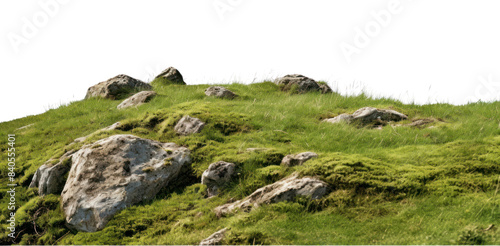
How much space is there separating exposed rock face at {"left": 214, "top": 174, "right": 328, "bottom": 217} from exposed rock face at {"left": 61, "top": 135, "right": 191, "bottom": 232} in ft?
7.60

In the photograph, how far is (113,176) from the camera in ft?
30.5

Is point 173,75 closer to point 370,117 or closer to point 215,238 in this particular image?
point 370,117

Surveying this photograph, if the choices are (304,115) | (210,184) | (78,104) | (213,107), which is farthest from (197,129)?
(78,104)

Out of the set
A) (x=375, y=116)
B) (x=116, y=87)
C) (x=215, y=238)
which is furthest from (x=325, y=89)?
(x=215, y=238)

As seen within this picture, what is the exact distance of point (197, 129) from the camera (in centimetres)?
1157

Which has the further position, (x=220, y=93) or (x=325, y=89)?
(x=325, y=89)

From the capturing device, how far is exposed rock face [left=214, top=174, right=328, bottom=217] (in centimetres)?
746

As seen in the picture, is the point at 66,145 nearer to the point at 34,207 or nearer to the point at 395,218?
the point at 34,207

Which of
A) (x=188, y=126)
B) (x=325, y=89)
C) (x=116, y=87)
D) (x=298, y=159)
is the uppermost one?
(x=116, y=87)

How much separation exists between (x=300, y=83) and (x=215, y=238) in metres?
12.8

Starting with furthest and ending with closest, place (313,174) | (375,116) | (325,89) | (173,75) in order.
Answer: (173,75) → (325,89) → (375,116) → (313,174)

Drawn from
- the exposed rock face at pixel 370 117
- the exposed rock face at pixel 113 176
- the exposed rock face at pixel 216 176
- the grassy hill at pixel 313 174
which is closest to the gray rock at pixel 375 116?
the exposed rock face at pixel 370 117

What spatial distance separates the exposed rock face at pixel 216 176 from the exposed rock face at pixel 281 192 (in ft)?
3.18

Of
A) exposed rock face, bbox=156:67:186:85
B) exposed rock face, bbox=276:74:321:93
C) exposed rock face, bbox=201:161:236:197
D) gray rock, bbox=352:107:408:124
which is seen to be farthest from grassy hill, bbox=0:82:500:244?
exposed rock face, bbox=156:67:186:85
